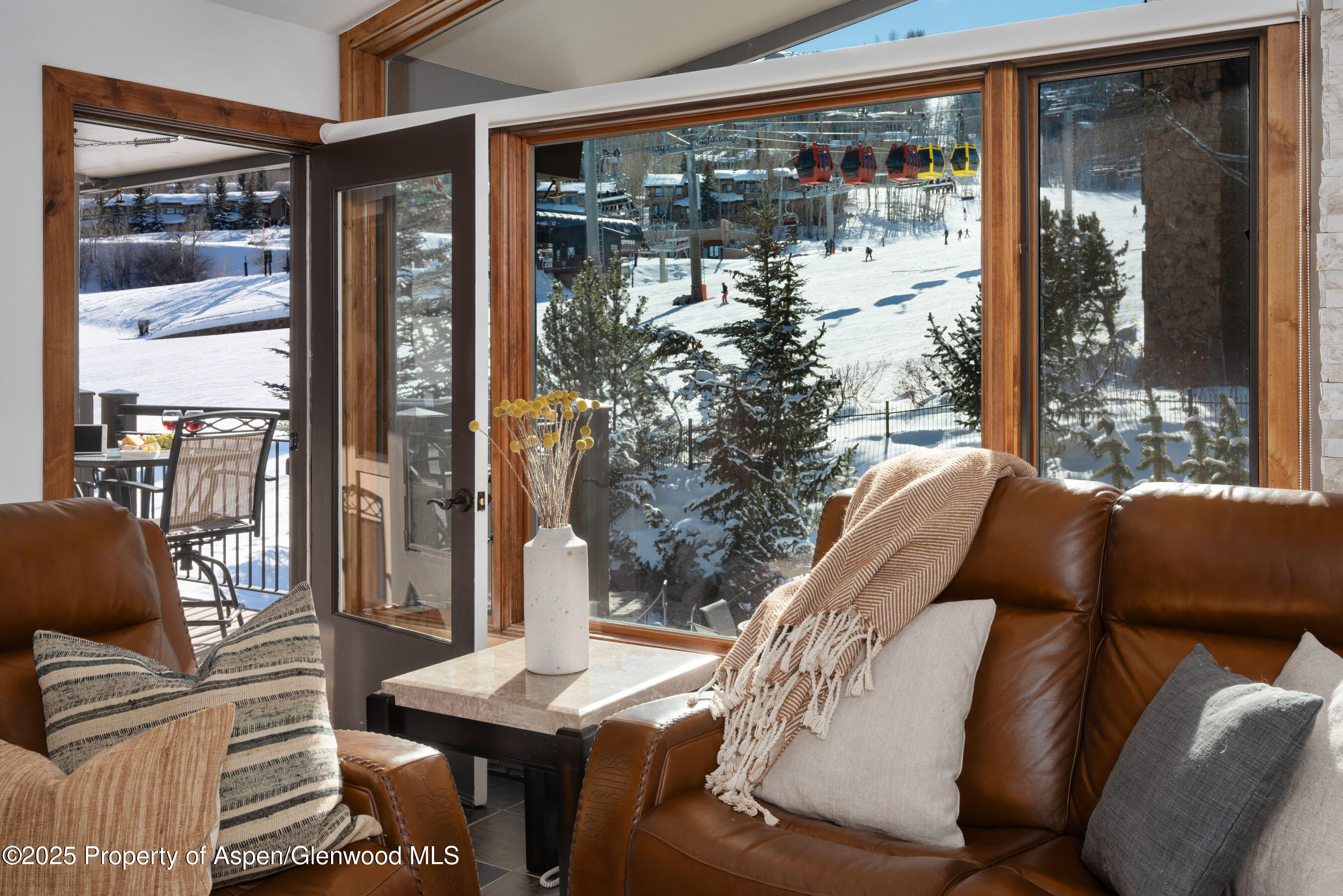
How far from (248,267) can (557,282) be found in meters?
4.45

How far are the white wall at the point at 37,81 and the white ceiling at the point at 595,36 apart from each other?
739mm

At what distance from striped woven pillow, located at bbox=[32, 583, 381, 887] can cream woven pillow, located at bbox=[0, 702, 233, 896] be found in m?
0.06

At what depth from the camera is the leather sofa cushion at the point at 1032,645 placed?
187 centimetres

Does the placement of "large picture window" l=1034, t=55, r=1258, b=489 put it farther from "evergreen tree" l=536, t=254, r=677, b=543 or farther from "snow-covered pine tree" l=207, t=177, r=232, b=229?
"snow-covered pine tree" l=207, t=177, r=232, b=229

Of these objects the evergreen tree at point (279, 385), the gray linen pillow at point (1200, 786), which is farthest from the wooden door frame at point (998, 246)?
the evergreen tree at point (279, 385)

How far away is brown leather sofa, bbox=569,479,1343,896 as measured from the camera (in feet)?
5.53

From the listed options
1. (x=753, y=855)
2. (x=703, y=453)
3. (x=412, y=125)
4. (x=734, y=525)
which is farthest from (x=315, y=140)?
(x=753, y=855)

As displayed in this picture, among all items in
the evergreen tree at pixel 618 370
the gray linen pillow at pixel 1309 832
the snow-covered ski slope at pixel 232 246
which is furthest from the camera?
the snow-covered ski slope at pixel 232 246

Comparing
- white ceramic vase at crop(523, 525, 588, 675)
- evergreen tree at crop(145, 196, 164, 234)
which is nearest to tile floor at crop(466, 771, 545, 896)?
white ceramic vase at crop(523, 525, 588, 675)

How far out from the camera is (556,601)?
7.81 ft

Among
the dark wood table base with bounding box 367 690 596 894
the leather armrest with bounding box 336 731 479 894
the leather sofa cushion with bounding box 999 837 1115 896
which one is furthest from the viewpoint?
the dark wood table base with bounding box 367 690 596 894

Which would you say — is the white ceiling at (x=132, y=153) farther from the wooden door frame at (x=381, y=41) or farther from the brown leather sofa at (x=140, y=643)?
the brown leather sofa at (x=140, y=643)

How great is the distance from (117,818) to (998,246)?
7.35ft

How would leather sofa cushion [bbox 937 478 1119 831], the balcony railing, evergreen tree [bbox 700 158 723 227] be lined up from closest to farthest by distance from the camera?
leather sofa cushion [bbox 937 478 1119 831]
evergreen tree [bbox 700 158 723 227]
the balcony railing
